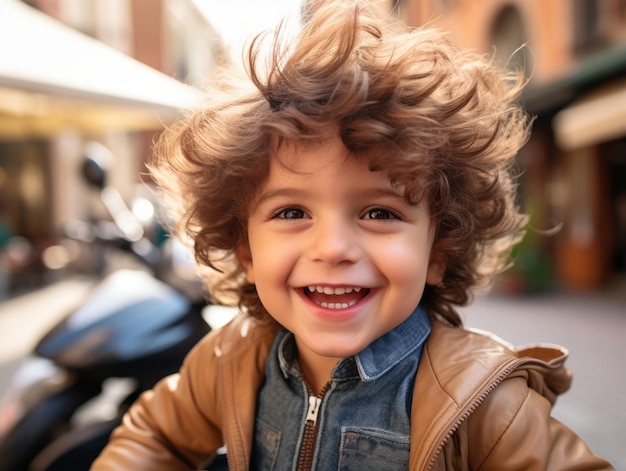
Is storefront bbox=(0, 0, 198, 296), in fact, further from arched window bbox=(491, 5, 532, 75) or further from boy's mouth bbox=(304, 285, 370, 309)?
arched window bbox=(491, 5, 532, 75)

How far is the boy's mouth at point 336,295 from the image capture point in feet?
3.78

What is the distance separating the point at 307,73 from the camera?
3.89 feet

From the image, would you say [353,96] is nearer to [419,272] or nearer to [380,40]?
[380,40]

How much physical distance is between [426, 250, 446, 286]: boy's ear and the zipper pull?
366mm

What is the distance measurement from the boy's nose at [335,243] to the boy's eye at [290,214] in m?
0.07

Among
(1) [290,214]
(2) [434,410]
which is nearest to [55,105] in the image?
(1) [290,214]

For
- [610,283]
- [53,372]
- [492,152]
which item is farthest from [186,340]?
[610,283]

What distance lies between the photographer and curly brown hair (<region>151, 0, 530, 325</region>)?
1.13 metres

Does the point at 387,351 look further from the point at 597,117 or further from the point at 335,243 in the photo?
the point at 597,117

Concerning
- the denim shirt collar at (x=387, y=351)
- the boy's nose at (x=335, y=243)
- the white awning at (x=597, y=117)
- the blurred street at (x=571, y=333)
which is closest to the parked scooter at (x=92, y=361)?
the blurred street at (x=571, y=333)

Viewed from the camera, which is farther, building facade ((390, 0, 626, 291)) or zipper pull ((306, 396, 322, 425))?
building facade ((390, 0, 626, 291))

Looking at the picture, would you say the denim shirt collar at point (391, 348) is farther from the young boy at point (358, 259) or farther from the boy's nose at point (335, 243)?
the boy's nose at point (335, 243)

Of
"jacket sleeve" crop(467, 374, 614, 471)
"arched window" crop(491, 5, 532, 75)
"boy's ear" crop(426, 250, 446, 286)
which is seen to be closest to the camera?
"jacket sleeve" crop(467, 374, 614, 471)

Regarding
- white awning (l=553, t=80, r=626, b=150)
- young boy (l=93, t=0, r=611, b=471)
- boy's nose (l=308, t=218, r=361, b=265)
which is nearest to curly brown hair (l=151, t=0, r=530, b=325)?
young boy (l=93, t=0, r=611, b=471)
